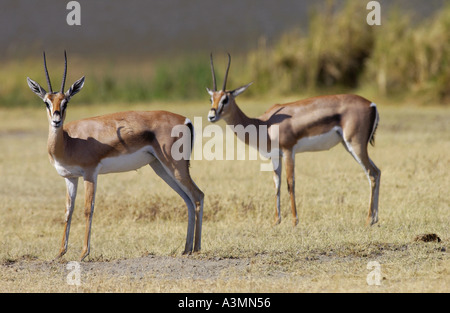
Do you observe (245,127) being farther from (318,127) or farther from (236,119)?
(318,127)

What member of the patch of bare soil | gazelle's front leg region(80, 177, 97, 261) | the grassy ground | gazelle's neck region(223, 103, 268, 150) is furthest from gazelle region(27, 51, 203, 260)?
gazelle's neck region(223, 103, 268, 150)

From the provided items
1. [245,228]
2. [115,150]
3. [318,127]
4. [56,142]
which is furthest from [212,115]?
[56,142]

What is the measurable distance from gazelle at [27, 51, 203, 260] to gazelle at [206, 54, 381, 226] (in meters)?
1.76

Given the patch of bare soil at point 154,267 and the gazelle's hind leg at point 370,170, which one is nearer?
the patch of bare soil at point 154,267

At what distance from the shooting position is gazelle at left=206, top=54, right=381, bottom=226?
9.24m

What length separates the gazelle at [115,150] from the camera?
296 inches

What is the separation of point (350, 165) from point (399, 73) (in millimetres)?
8151

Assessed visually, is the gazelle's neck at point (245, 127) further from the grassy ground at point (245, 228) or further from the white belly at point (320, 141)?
the grassy ground at point (245, 228)

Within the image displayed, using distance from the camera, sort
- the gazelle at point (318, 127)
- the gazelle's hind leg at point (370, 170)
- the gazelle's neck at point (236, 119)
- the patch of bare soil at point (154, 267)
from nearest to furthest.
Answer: the patch of bare soil at point (154, 267), the gazelle's hind leg at point (370, 170), the gazelle at point (318, 127), the gazelle's neck at point (236, 119)

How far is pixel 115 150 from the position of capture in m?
7.57

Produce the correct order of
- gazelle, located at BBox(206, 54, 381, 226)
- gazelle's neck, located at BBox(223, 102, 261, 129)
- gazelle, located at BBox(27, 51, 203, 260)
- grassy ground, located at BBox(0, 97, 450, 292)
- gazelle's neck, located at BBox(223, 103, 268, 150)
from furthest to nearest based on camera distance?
1. gazelle's neck, located at BBox(223, 102, 261, 129)
2. gazelle's neck, located at BBox(223, 103, 268, 150)
3. gazelle, located at BBox(206, 54, 381, 226)
4. gazelle, located at BBox(27, 51, 203, 260)
5. grassy ground, located at BBox(0, 97, 450, 292)

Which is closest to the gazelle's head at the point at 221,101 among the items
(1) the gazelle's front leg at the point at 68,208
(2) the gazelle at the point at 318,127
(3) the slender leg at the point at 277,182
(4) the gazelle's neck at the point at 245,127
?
(2) the gazelle at the point at 318,127

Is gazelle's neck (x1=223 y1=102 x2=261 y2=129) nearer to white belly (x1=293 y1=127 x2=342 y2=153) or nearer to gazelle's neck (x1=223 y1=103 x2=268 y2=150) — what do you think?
gazelle's neck (x1=223 y1=103 x2=268 y2=150)
